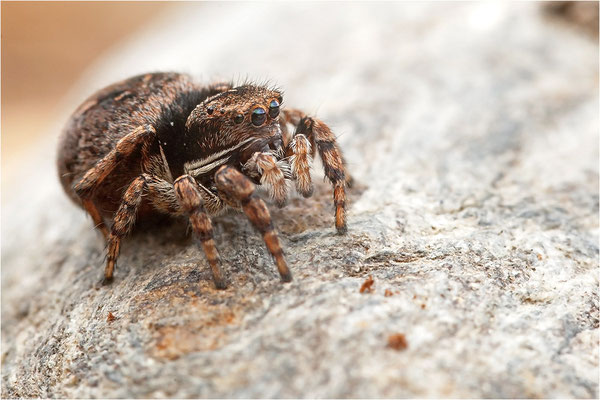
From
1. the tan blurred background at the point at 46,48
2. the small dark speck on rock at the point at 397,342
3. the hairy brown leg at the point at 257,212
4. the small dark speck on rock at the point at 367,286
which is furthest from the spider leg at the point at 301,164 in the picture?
the tan blurred background at the point at 46,48

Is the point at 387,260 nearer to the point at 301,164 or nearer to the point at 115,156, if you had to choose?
the point at 301,164

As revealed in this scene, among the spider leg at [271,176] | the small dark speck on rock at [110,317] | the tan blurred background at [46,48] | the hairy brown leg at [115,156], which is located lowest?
the small dark speck on rock at [110,317]

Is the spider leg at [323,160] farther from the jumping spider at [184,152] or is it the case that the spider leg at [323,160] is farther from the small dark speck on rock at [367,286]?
the small dark speck on rock at [367,286]

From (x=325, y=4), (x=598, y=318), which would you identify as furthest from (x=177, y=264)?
(x=325, y=4)

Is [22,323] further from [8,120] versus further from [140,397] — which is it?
[8,120]

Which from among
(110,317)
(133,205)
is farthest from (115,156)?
(110,317)
